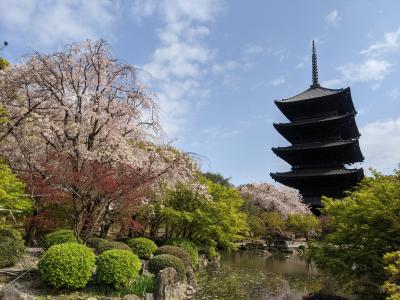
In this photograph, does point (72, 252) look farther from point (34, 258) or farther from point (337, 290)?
point (337, 290)

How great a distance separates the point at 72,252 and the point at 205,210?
33.0ft

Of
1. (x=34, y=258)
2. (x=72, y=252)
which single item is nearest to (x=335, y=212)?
(x=72, y=252)

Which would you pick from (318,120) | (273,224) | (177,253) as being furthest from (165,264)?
(318,120)

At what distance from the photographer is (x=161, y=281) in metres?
10.5

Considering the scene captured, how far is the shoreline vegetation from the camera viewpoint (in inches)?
372

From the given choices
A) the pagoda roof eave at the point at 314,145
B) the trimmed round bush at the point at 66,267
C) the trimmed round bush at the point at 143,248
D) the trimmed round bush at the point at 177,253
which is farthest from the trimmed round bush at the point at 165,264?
the pagoda roof eave at the point at 314,145

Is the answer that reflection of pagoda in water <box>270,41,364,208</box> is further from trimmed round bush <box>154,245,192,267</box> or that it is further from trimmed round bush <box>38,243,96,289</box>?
trimmed round bush <box>38,243,96,289</box>

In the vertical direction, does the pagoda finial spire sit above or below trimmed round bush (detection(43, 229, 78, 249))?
above

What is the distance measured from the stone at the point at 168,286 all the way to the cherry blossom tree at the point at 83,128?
336cm

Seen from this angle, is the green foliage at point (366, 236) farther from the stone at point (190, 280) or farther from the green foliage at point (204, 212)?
the green foliage at point (204, 212)

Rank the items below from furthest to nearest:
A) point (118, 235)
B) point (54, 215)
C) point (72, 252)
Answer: point (118, 235) < point (54, 215) < point (72, 252)

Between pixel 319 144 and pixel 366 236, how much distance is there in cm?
2845

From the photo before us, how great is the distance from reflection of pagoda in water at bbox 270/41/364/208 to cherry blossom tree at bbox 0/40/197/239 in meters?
→ 24.3

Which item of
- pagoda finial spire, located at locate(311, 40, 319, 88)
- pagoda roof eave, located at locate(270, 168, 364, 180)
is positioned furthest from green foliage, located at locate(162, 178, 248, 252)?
pagoda finial spire, located at locate(311, 40, 319, 88)
